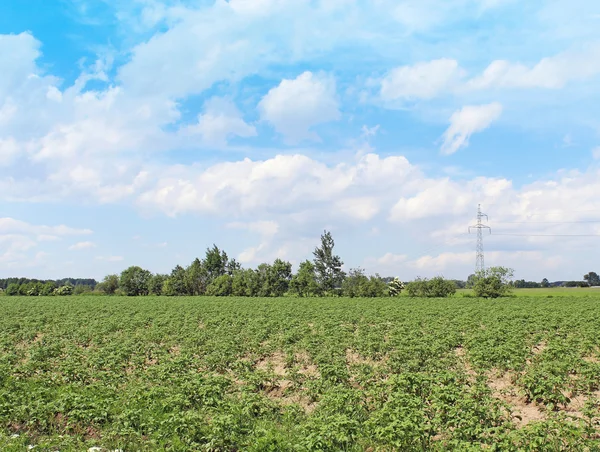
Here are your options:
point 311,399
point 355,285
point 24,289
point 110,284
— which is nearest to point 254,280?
point 355,285

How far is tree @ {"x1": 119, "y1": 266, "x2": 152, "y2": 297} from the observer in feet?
362

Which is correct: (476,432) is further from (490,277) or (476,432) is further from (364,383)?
(490,277)

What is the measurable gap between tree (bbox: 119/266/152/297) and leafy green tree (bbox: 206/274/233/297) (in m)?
22.8

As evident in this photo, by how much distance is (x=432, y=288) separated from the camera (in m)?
71.6

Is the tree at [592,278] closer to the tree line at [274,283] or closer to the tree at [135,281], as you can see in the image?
the tree line at [274,283]

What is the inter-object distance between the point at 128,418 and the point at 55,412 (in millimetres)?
2633

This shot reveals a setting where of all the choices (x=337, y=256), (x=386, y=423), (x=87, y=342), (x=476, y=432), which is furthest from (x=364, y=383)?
(x=337, y=256)

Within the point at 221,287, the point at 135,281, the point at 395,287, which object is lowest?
the point at 395,287

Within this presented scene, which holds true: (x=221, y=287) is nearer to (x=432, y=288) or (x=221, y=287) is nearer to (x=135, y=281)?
(x=135, y=281)

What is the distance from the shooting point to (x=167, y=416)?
9.62m

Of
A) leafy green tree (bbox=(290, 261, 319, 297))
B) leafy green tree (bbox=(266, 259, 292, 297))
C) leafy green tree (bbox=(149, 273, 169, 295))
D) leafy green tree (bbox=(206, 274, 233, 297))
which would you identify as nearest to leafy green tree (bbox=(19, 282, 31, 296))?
leafy green tree (bbox=(149, 273, 169, 295))

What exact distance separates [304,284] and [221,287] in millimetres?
20045

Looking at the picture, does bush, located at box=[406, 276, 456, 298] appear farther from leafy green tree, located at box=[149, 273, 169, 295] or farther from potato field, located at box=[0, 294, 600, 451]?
leafy green tree, located at box=[149, 273, 169, 295]

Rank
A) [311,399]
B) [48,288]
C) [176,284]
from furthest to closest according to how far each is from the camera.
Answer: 1. [48,288]
2. [176,284]
3. [311,399]
